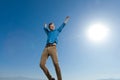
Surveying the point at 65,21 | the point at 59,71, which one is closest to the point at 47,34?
the point at 65,21

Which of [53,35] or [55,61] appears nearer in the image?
[55,61]

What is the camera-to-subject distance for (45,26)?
14555 millimetres

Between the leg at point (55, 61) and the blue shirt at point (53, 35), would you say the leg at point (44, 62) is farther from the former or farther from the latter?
the blue shirt at point (53, 35)

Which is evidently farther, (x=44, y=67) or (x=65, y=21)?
(x=65, y=21)

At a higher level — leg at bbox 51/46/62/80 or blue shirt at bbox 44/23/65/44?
blue shirt at bbox 44/23/65/44

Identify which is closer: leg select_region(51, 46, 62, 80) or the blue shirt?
leg select_region(51, 46, 62, 80)

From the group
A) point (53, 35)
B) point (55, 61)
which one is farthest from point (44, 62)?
point (53, 35)

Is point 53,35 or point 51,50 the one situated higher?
point 53,35

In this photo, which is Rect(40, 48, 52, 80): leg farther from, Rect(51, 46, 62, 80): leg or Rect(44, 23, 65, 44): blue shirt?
Rect(44, 23, 65, 44): blue shirt

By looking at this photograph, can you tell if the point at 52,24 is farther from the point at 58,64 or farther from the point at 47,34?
the point at 58,64

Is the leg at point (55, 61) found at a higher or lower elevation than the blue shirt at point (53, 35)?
lower

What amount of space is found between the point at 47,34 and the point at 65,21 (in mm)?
1543

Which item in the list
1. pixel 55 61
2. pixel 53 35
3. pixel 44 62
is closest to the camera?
pixel 55 61

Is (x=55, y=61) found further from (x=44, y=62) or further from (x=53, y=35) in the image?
(x=53, y=35)
